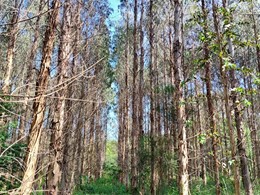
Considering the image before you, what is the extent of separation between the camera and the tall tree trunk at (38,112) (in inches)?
81.1

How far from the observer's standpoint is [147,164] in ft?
35.8

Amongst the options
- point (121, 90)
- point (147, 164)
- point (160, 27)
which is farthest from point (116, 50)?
point (147, 164)

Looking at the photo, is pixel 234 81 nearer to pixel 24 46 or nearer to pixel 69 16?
pixel 69 16

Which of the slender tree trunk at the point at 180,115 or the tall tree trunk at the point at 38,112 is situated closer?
the tall tree trunk at the point at 38,112

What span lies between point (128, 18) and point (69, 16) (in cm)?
1271

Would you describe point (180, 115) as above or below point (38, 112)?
above

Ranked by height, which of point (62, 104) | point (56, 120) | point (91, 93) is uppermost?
point (91, 93)

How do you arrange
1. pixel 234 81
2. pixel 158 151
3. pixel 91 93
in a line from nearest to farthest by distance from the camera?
pixel 91 93 < pixel 234 81 < pixel 158 151

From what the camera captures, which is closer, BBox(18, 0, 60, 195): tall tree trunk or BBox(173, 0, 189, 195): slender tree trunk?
BBox(18, 0, 60, 195): tall tree trunk

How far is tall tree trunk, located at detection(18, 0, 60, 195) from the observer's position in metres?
2.06

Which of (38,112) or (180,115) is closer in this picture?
(38,112)

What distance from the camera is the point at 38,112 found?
2324 mm

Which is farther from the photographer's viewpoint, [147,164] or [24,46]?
[24,46]

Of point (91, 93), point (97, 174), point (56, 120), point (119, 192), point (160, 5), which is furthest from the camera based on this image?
point (97, 174)
